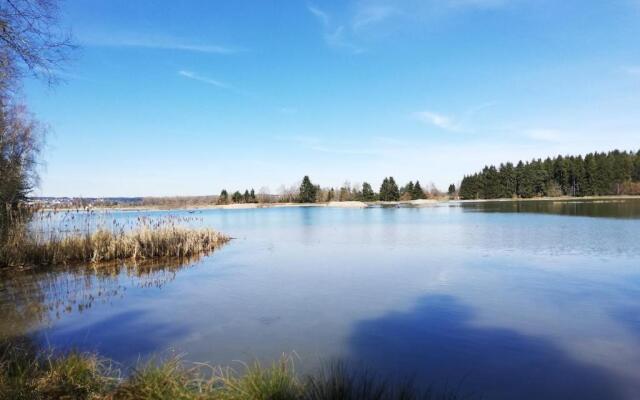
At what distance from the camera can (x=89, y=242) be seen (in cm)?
1358

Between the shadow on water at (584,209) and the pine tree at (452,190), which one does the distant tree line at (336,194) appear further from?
the shadow on water at (584,209)

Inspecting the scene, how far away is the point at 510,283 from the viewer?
867cm

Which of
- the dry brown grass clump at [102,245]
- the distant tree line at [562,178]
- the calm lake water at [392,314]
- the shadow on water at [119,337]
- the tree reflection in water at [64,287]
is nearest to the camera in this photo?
the calm lake water at [392,314]

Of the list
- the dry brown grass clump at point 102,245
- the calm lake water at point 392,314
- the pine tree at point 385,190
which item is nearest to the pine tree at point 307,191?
the pine tree at point 385,190

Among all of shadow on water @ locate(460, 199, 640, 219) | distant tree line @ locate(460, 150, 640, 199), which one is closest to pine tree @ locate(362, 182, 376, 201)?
distant tree line @ locate(460, 150, 640, 199)

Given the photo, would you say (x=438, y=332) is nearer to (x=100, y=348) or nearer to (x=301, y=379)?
(x=301, y=379)

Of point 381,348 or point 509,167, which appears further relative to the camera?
point 509,167

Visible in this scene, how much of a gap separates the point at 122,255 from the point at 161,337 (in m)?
9.22

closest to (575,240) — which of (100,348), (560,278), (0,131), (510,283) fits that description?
(560,278)

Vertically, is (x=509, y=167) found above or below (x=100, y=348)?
above

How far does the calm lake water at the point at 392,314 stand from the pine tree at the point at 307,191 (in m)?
74.1

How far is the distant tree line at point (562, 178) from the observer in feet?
215

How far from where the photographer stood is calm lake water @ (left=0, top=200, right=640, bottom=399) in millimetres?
4586

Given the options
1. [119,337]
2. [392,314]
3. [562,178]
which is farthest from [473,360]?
[562,178]
